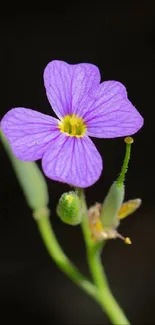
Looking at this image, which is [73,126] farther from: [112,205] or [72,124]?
[112,205]

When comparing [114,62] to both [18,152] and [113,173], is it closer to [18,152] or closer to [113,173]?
[113,173]

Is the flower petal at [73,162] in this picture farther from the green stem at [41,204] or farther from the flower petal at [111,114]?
the green stem at [41,204]

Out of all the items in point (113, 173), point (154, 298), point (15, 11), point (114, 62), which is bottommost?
point (154, 298)

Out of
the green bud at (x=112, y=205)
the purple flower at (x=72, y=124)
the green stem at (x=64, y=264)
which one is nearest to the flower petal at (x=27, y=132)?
the purple flower at (x=72, y=124)

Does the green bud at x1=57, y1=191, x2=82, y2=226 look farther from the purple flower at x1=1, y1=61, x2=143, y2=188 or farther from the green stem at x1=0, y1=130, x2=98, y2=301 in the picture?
the green stem at x1=0, y1=130, x2=98, y2=301

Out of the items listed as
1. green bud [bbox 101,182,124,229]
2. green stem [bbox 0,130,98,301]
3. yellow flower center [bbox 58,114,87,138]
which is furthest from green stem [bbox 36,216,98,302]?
yellow flower center [bbox 58,114,87,138]

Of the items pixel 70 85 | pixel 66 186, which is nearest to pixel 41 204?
pixel 70 85

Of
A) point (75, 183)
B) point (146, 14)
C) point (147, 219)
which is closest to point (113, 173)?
point (147, 219)

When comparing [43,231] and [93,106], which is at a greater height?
[93,106]
